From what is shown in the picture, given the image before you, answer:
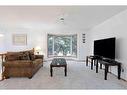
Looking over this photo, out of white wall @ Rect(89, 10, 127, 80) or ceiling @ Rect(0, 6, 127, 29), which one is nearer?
ceiling @ Rect(0, 6, 127, 29)

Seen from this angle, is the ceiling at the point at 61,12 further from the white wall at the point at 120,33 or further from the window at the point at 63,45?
the window at the point at 63,45

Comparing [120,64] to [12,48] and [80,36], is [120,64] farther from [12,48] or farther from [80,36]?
[12,48]

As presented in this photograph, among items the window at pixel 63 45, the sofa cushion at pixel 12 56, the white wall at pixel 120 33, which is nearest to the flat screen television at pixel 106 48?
the white wall at pixel 120 33

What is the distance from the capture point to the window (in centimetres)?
1086

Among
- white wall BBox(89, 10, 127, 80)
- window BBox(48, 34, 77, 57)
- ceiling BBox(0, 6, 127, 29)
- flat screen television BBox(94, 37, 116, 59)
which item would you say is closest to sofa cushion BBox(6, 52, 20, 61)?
ceiling BBox(0, 6, 127, 29)

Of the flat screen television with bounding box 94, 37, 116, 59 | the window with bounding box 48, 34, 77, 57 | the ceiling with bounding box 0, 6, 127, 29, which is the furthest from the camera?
the window with bounding box 48, 34, 77, 57

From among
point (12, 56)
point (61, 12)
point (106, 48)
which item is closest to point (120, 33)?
point (106, 48)

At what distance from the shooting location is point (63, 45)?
1104cm

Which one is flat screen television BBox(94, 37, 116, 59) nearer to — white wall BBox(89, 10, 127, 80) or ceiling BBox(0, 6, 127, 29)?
white wall BBox(89, 10, 127, 80)

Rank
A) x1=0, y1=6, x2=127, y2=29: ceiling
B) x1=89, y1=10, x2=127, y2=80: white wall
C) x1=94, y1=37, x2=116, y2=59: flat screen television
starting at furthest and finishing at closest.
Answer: x1=94, y1=37, x2=116, y2=59: flat screen television
x1=89, y1=10, x2=127, y2=80: white wall
x1=0, y1=6, x2=127, y2=29: ceiling

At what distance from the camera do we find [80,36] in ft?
33.9

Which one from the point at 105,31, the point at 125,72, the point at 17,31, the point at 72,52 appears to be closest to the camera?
the point at 125,72
